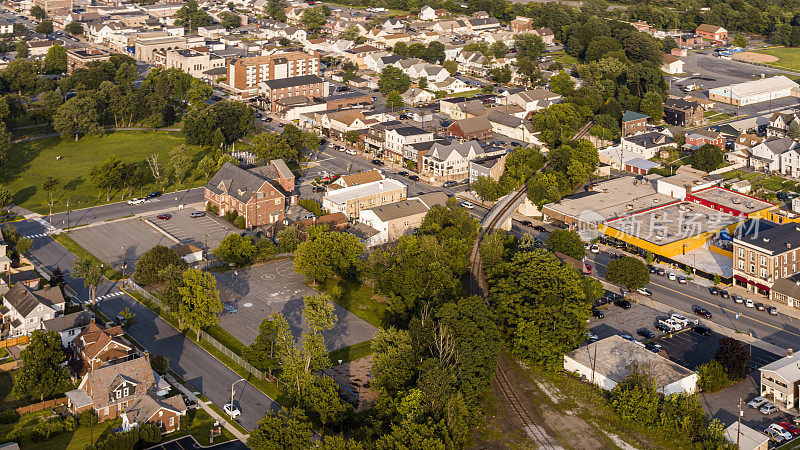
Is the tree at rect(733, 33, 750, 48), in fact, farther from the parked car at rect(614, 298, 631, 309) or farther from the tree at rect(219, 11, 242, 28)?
the parked car at rect(614, 298, 631, 309)

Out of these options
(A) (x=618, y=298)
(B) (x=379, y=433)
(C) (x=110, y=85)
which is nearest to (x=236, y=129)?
(C) (x=110, y=85)

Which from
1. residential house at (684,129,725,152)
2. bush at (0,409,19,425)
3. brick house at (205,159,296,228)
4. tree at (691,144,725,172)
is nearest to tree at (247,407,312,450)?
bush at (0,409,19,425)

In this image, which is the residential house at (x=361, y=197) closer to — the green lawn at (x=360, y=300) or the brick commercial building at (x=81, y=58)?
the green lawn at (x=360, y=300)

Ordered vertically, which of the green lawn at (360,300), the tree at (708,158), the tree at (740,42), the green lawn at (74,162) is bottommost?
the green lawn at (74,162)

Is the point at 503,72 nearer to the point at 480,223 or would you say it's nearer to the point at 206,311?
the point at 480,223

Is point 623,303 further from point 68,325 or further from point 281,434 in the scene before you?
point 68,325

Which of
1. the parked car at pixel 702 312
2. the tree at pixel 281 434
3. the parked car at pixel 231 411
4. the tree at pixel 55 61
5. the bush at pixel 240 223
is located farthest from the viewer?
the tree at pixel 55 61

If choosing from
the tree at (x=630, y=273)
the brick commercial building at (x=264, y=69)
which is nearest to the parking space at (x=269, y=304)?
the tree at (x=630, y=273)
